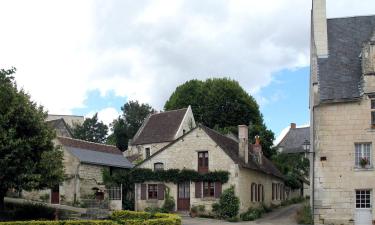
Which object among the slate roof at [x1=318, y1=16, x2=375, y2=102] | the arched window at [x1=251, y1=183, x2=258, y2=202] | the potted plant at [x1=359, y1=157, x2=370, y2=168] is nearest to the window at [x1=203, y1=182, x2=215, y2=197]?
the arched window at [x1=251, y1=183, x2=258, y2=202]

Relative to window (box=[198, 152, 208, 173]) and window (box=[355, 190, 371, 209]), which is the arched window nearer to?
window (box=[198, 152, 208, 173])

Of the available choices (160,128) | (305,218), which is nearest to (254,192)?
(305,218)

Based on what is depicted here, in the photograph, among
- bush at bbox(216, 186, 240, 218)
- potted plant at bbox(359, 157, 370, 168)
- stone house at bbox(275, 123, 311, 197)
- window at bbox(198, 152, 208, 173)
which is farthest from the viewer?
stone house at bbox(275, 123, 311, 197)

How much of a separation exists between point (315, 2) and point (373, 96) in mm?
7224

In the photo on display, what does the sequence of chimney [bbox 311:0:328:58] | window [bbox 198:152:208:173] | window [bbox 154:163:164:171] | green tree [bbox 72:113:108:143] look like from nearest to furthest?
chimney [bbox 311:0:328:58]
window [bbox 198:152:208:173]
window [bbox 154:163:164:171]
green tree [bbox 72:113:108:143]

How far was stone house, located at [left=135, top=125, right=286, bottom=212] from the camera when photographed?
113ft

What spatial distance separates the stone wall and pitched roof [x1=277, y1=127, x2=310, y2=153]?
117 feet

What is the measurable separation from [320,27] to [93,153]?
805 inches

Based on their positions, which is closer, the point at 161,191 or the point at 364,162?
the point at 364,162

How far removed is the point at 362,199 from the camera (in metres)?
27.8

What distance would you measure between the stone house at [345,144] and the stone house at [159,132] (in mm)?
24794

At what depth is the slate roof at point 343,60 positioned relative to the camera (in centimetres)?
2864

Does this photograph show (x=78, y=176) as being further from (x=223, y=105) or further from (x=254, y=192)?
(x=223, y=105)

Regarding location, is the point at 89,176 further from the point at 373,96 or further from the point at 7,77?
the point at 373,96
